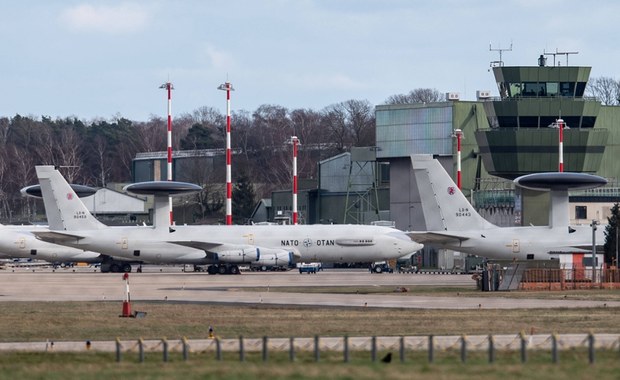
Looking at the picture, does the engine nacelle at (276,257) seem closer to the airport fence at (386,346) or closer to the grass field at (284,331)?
the grass field at (284,331)

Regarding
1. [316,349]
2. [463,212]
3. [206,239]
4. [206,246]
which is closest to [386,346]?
[316,349]

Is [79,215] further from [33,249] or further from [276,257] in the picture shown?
[276,257]

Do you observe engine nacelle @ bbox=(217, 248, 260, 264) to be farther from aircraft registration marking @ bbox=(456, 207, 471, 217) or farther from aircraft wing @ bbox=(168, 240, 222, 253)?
aircraft registration marking @ bbox=(456, 207, 471, 217)

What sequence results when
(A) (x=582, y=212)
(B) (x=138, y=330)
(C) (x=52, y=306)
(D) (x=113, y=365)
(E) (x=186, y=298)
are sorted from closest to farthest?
(D) (x=113, y=365), (B) (x=138, y=330), (C) (x=52, y=306), (E) (x=186, y=298), (A) (x=582, y=212)

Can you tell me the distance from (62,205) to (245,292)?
38651mm

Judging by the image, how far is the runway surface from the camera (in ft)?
193

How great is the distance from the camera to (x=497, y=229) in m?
86.4

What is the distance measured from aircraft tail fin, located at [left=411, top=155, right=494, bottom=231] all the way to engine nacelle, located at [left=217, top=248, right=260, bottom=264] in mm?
19796

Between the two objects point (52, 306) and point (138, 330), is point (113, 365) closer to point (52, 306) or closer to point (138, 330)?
point (138, 330)

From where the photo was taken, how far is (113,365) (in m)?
32.0

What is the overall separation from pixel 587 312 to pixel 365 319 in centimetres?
968

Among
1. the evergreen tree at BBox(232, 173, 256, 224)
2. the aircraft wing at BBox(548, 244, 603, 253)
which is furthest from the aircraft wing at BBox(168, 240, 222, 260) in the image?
the evergreen tree at BBox(232, 173, 256, 224)

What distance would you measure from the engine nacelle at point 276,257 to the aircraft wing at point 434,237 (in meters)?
23.3

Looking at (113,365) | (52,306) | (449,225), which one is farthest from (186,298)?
(113,365)
